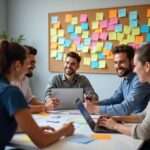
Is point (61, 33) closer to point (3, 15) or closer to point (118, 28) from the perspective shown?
point (118, 28)

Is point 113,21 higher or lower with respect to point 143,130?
higher

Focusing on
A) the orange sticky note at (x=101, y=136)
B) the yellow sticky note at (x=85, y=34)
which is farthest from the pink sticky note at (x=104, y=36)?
the orange sticky note at (x=101, y=136)

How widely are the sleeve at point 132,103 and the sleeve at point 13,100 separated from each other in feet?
4.16

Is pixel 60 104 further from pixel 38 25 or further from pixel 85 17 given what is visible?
pixel 38 25

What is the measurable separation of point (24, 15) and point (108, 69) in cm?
179

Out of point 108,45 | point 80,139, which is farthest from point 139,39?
point 80,139

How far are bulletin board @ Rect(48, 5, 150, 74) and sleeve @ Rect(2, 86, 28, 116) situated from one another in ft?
9.86

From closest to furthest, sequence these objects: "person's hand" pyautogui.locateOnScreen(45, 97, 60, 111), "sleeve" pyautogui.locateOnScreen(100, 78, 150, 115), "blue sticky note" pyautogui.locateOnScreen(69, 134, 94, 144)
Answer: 1. "blue sticky note" pyautogui.locateOnScreen(69, 134, 94, 144)
2. "sleeve" pyautogui.locateOnScreen(100, 78, 150, 115)
3. "person's hand" pyautogui.locateOnScreen(45, 97, 60, 111)

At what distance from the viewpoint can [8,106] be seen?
168 centimetres

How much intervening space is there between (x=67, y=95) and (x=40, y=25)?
2384mm

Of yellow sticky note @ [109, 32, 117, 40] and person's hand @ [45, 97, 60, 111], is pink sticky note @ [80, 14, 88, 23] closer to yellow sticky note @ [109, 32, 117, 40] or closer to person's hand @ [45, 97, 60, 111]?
yellow sticky note @ [109, 32, 117, 40]

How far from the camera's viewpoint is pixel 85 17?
4.77 m

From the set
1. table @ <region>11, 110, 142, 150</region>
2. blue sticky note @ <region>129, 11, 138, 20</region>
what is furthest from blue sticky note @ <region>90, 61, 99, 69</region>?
table @ <region>11, 110, 142, 150</region>

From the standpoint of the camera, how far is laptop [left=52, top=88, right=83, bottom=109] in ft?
10.1
